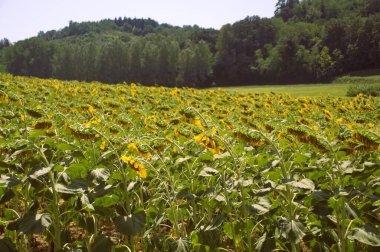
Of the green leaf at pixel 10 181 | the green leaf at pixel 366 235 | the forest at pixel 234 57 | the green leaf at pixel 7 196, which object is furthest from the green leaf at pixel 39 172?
the forest at pixel 234 57

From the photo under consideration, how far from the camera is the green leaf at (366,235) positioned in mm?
2322

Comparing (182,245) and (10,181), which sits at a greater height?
(10,181)

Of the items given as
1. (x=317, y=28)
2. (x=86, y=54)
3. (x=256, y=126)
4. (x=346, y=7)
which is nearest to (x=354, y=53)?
(x=317, y=28)

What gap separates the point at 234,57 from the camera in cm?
7431

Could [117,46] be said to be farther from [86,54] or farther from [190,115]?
[190,115]

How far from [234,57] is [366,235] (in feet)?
242

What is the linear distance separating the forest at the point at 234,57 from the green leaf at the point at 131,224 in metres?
55.5

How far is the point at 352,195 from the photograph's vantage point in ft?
8.05

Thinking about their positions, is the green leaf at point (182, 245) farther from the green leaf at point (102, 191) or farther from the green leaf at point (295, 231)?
the green leaf at point (295, 231)

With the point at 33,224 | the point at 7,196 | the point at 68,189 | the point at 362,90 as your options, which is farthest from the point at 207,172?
the point at 362,90

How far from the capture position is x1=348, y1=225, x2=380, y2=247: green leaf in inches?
91.4

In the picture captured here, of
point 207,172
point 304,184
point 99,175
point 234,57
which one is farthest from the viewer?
point 234,57

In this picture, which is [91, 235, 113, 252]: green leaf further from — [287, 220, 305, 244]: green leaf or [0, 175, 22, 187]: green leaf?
[287, 220, 305, 244]: green leaf

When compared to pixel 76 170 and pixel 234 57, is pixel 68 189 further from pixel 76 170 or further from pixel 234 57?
pixel 234 57
